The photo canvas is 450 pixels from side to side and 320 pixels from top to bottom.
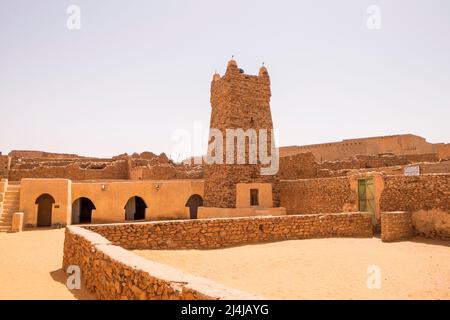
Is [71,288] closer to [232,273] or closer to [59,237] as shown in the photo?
[232,273]

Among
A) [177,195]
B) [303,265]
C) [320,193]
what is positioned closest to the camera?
[303,265]

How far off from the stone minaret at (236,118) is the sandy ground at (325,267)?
23.7 ft

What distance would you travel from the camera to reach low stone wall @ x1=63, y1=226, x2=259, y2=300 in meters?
4.00

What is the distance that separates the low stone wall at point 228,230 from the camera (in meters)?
10.8

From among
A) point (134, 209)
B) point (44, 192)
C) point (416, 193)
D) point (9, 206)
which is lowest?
point (134, 209)

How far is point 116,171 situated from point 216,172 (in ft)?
39.8

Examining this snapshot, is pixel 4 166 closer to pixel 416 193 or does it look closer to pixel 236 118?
pixel 236 118

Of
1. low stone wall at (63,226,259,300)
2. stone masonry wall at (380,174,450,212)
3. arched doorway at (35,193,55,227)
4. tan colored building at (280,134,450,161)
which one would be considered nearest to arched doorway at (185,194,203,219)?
arched doorway at (35,193,55,227)

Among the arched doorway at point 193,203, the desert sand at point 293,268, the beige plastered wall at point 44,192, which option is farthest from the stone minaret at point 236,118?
the beige plastered wall at point 44,192

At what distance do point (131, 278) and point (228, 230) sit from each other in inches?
282

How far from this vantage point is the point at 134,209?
2389 centimetres

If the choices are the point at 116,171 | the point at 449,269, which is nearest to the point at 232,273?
the point at 449,269

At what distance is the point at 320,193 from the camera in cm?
1875

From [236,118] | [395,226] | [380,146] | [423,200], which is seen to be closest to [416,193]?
[423,200]
